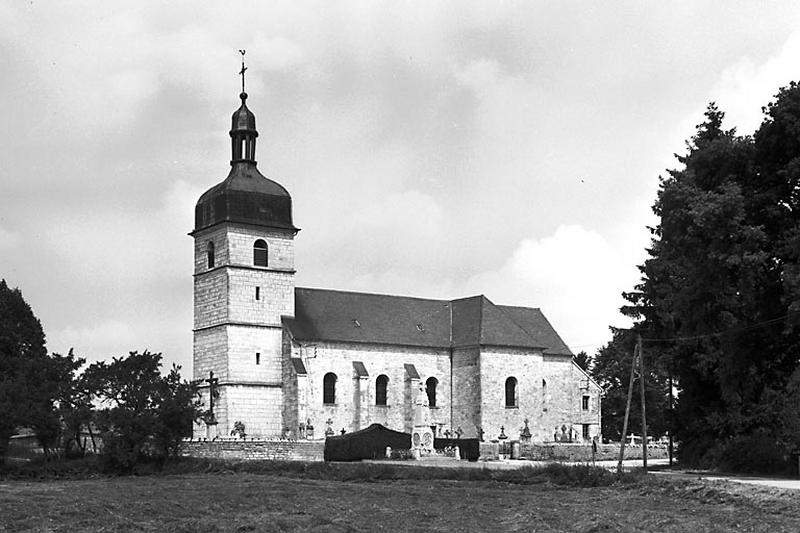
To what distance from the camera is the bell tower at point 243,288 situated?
210 ft

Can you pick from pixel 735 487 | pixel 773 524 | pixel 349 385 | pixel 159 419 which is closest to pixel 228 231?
pixel 349 385

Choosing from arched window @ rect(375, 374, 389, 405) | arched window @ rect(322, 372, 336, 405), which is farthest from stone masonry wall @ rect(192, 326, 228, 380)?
arched window @ rect(375, 374, 389, 405)

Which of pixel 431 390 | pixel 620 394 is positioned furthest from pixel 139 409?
pixel 620 394

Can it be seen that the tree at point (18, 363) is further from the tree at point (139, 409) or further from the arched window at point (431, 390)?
the arched window at point (431, 390)

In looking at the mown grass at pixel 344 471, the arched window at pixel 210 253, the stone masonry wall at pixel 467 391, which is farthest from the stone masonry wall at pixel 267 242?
the mown grass at pixel 344 471

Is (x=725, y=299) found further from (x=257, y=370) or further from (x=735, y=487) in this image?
(x=257, y=370)

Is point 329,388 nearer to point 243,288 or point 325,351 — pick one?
point 325,351

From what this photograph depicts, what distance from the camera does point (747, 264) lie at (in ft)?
133

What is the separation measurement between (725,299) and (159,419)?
24141 mm

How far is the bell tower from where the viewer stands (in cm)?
6394

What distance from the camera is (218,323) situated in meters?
64.9

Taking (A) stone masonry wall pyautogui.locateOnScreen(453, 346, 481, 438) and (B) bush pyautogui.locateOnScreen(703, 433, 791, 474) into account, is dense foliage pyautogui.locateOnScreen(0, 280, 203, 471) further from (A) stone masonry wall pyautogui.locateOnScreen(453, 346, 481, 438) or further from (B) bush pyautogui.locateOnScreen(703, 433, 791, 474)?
(B) bush pyautogui.locateOnScreen(703, 433, 791, 474)

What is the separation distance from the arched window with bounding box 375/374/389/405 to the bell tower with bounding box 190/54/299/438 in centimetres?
604

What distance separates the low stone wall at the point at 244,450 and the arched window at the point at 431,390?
15.6m
